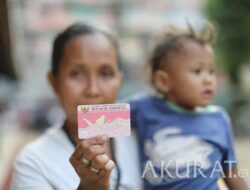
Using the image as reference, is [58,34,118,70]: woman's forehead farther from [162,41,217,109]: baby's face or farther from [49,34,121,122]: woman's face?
[162,41,217,109]: baby's face

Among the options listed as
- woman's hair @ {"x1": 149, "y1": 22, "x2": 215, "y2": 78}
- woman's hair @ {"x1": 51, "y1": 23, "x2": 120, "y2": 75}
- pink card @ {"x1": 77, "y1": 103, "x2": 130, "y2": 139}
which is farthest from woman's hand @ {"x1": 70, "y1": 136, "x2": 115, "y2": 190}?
woman's hair @ {"x1": 149, "y1": 22, "x2": 215, "y2": 78}

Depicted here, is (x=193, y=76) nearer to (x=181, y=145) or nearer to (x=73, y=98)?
(x=181, y=145)

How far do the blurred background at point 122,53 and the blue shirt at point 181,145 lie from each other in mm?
65

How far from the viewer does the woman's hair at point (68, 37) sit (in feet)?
4.12

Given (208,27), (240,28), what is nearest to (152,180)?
(208,27)

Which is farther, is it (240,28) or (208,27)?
(240,28)

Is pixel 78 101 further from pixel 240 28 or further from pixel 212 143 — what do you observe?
pixel 240 28

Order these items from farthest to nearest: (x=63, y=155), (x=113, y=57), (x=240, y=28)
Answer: (x=240, y=28)
(x=113, y=57)
(x=63, y=155)

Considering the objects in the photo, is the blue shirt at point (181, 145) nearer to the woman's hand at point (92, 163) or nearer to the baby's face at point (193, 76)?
the baby's face at point (193, 76)

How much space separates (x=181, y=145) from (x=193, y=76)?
0.54 ft

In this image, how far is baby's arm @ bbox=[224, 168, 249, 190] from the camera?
1143 millimetres

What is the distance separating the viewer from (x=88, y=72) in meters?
1.19

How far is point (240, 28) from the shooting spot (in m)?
3.45

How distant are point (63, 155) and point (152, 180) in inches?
7.5
